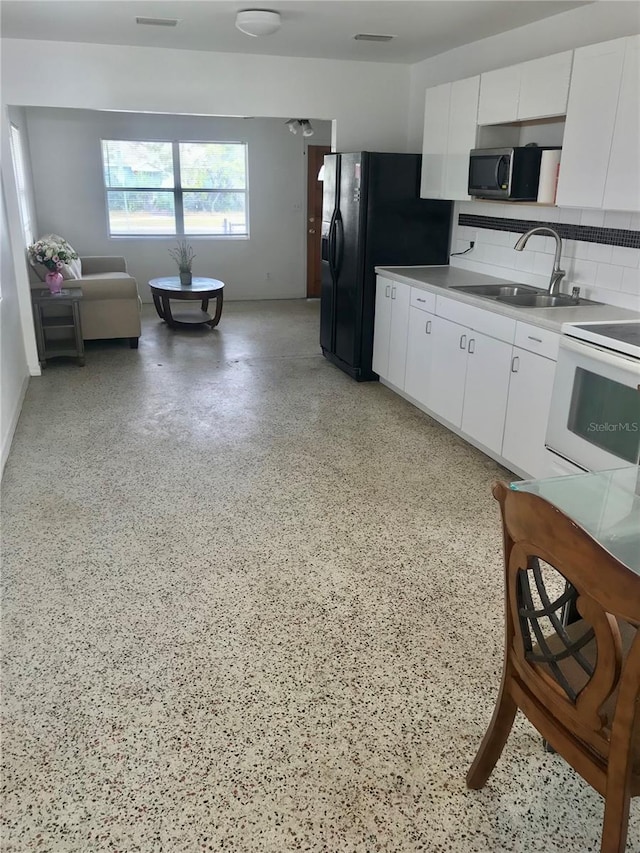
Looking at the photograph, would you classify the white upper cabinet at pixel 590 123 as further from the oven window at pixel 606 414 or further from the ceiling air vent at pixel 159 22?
the ceiling air vent at pixel 159 22

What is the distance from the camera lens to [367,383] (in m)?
5.52

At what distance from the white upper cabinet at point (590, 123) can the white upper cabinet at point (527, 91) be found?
4.1 inches

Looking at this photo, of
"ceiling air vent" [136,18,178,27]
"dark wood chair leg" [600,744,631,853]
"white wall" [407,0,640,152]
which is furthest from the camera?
"ceiling air vent" [136,18,178,27]

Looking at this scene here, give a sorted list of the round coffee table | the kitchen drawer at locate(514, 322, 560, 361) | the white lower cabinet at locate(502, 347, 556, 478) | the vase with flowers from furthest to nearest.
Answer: the round coffee table → the vase with flowers → the white lower cabinet at locate(502, 347, 556, 478) → the kitchen drawer at locate(514, 322, 560, 361)

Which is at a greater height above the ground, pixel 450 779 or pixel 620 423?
pixel 620 423

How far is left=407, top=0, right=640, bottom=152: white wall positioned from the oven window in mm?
1908

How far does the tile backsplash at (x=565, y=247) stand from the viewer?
140 inches

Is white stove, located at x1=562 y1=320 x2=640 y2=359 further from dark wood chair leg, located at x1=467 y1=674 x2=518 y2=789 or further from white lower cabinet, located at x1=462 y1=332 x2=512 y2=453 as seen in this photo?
dark wood chair leg, located at x1=467 y1=674 x2=518 y2=789

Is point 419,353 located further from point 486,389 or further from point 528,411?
point 528,411

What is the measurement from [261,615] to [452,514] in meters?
1.23

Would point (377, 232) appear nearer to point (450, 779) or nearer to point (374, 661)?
point (374, 661)

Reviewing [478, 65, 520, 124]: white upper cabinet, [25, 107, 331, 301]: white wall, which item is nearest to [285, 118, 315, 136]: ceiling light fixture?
[25, 107, 331, 301]: white wall

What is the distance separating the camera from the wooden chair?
47.9 inches

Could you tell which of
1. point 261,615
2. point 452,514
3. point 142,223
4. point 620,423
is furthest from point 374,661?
point 142,223
